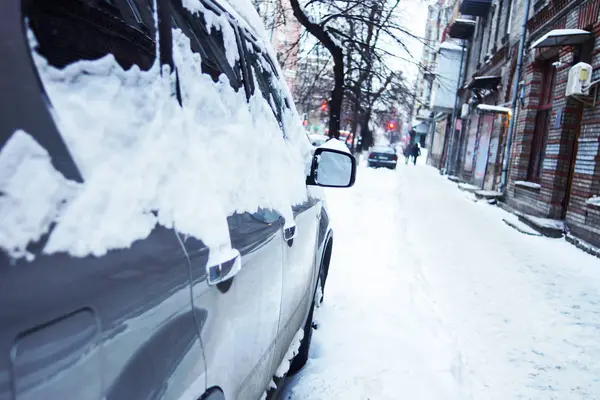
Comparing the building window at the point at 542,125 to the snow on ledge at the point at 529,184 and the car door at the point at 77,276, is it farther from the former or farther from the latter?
the car door at the point at 77,276

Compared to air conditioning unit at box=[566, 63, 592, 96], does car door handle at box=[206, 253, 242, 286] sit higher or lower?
lower

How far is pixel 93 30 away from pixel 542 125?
12474 mm

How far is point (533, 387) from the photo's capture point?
3084 mm

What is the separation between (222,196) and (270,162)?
551 mm

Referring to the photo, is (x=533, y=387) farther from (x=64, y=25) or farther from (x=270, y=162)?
(x=64, y=25)

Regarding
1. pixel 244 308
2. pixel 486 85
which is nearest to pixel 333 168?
pixel 244 308

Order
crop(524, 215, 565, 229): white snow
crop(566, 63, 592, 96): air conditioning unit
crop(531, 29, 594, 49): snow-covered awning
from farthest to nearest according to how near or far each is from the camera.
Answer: crop(524, 215, 565, 229): white snow
crop(531, 29, 594, 49): snow-covered awning
crop(566, 63, 592, 96): air conditioning unit

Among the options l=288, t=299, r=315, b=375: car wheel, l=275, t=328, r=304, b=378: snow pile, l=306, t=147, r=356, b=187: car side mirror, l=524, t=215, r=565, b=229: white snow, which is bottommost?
l=288, t=299, r=315, b=375: car wheel

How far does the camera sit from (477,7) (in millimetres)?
19500

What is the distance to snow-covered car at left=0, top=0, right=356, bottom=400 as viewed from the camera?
2.20ft

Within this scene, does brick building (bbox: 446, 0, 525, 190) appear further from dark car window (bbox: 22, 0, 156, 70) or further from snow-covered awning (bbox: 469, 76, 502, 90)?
dark car window (bbox: 22, 0, 156, 70)

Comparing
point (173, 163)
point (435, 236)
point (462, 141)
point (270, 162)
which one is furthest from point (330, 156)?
point (462, 141)

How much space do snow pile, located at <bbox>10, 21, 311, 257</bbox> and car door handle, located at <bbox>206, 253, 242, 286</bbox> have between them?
3 cm

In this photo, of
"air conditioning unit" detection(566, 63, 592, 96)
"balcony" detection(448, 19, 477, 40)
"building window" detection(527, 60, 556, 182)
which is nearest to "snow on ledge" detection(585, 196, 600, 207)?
"air conditioning unit" detection(566, 63, 592, 96)
